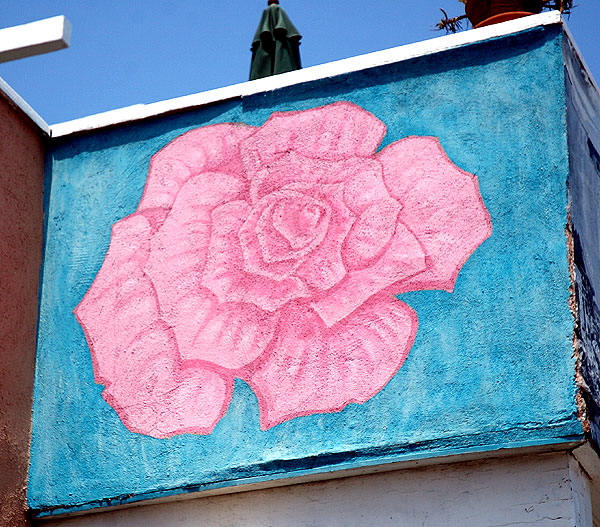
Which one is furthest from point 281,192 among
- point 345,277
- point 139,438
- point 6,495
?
point 6,495

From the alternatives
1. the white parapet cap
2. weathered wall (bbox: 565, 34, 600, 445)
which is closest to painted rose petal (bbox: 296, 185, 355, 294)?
weathered wall (bbox: 565, 34, 600, 445)

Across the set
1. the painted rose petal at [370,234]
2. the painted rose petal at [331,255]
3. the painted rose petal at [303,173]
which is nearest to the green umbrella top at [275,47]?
the painted rose petal at [303,173]

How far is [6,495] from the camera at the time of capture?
5406mm

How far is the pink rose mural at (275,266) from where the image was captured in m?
5.28

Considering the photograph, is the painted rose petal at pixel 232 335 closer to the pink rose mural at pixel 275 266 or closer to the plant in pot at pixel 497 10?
the pink rose mural at pixel 275 266

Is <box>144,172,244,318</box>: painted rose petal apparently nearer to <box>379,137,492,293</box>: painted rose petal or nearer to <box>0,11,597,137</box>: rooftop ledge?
<box>0,11,597,137</box>: rooftop ledge

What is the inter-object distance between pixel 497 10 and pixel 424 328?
7.01 feet

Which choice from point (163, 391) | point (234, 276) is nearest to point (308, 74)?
point (234, 276)

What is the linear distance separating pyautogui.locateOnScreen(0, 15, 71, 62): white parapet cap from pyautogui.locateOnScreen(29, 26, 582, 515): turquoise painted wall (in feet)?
4.55

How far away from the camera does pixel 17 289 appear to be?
5809 millimetres

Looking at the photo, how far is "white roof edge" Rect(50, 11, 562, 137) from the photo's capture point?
18.2 feet

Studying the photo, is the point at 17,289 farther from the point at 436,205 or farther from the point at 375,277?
the point at 436,205

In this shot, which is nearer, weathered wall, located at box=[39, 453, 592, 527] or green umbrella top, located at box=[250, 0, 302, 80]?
weathered wall, located at box=[39, 453, 592, 527]

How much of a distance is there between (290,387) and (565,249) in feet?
4.70
